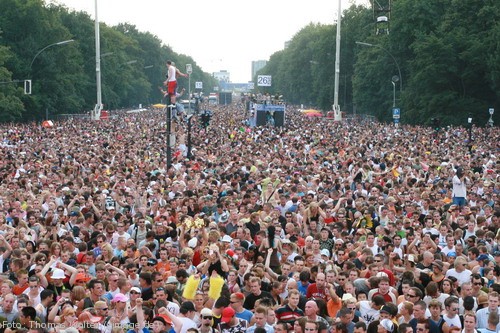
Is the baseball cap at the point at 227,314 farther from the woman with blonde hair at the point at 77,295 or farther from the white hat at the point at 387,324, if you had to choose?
the woman with blonde hair at the point at 77,295

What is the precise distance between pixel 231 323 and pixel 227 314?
4.2 inches

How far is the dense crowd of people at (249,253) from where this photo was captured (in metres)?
9.01

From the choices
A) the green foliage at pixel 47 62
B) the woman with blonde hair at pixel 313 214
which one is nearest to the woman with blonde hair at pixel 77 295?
the woman with blonde hair at pixel 313 214

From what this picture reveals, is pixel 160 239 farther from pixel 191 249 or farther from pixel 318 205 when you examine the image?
pixel 318 205

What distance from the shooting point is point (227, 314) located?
29.2 ft

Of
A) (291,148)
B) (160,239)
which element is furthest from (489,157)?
(160,239)

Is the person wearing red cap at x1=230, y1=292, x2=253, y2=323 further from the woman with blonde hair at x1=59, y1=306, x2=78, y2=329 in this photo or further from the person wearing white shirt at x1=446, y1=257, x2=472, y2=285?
the person wearing white shirt at x1=446, y1=257, x2=472, y2=285

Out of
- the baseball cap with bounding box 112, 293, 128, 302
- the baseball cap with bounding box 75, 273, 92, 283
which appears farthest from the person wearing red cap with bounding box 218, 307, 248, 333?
the baseball cap with bounding box 75, 273, 92, 283

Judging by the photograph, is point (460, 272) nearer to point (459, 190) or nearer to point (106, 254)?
point (106, 254)

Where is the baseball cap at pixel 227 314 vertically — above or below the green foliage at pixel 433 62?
below

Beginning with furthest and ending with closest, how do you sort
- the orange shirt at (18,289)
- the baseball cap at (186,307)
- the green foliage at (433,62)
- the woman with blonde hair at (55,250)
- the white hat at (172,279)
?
the green foliage at (433,62)
the woman with blonde hair at (55,250)
the white hat at (172,279)
the orange shirt at (18,289)
the baseball cap at (186,307)

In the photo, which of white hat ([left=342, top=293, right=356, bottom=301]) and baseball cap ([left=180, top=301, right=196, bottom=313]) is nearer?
baseball cap ([left=180, top=301, right=196, bottom=313])

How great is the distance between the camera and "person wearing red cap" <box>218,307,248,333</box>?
881 cm

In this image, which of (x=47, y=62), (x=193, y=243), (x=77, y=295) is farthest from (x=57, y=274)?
(x=47, y=62)
